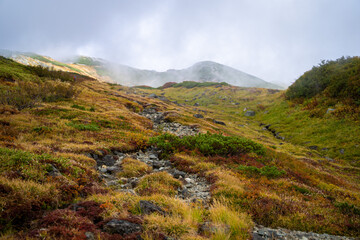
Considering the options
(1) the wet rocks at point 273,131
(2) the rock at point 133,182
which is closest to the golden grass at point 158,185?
(2) the rock at point 133,182

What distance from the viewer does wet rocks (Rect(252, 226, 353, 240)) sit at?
475 centimetres

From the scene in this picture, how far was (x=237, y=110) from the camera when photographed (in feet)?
194

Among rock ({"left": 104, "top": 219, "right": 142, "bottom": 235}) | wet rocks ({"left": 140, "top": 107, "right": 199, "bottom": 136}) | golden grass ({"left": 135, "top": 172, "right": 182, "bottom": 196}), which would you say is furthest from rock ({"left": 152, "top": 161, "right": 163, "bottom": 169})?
wet rocks ({"left": 140, "top": 107, "right": 199, "bottom": 136})

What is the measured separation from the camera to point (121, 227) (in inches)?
168

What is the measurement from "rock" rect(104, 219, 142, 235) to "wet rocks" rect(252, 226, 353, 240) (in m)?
3.06

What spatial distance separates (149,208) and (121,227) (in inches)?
40.4

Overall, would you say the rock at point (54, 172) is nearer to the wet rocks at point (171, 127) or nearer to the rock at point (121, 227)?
the rock at point (121, 227)

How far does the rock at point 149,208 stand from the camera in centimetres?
504

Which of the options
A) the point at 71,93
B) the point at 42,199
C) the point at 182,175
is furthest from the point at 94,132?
the point at 71,93

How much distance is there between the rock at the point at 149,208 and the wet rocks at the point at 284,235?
103 inches

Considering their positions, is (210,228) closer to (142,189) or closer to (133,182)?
(142,189)

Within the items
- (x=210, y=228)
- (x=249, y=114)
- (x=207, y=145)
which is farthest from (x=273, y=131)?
(x=210, y=228)

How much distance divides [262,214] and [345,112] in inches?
1264

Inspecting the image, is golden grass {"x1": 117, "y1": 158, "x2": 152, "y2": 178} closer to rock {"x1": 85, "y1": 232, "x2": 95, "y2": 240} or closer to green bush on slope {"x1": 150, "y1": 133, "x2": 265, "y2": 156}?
green bush on slope {"x1": 150, "y1": 133, "x2": 265, "y2": 156}
